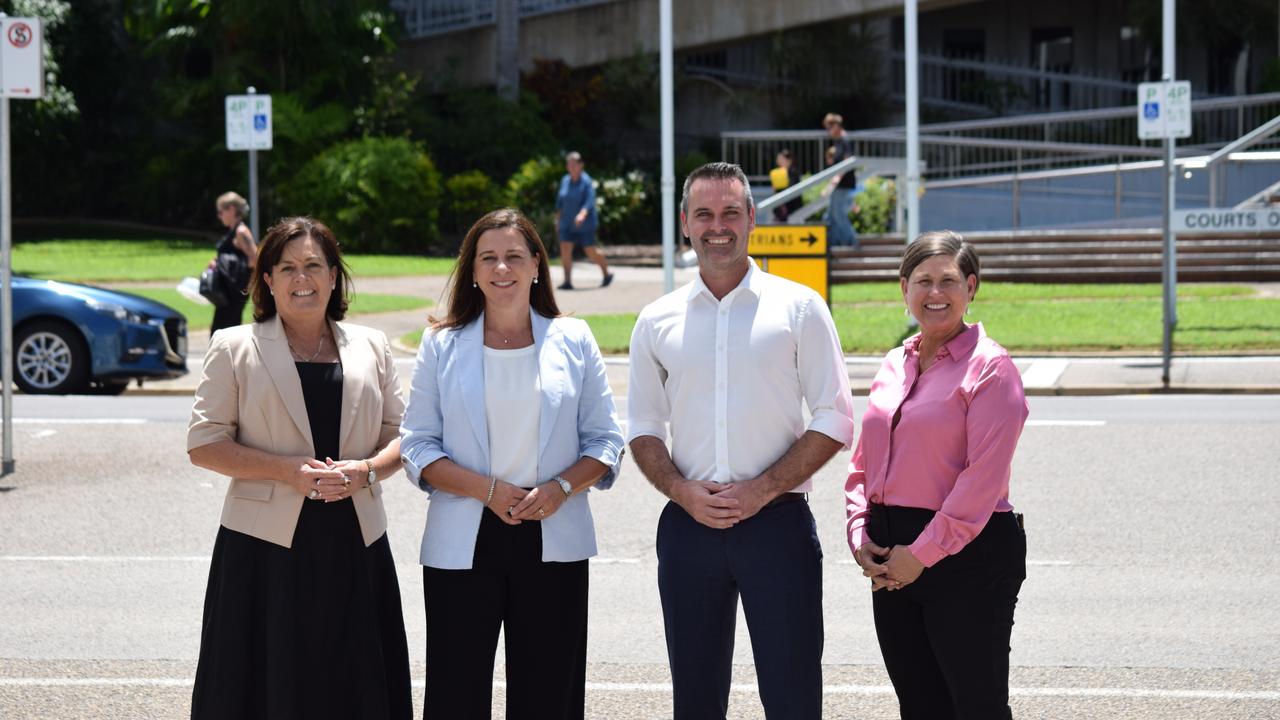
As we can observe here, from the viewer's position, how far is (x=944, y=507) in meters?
4.39

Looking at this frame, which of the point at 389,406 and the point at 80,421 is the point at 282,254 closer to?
the point at 389,406

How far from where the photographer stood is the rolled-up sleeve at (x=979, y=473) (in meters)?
4.38

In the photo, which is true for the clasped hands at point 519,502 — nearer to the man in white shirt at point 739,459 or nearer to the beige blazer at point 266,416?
the man in white shirt at point 739,459

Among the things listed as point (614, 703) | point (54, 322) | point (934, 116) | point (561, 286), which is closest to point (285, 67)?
point (561, 286)

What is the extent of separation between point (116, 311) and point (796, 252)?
22.2ft

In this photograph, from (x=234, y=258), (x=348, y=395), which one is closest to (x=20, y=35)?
(x=234, y=258)

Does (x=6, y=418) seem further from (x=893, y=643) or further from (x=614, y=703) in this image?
(x=893, y=643)

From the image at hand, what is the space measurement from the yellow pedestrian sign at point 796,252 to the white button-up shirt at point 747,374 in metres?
12.2

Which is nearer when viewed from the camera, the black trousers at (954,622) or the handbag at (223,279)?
the black trousers at (954,622)

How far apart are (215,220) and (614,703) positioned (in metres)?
28.8

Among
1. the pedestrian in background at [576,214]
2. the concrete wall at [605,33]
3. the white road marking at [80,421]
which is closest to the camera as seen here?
the white road marking at [80,421]

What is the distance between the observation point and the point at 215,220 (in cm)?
3319

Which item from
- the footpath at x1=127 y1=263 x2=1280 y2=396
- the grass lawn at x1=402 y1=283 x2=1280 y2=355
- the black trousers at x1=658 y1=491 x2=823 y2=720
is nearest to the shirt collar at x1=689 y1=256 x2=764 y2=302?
the black trousers at x1=658 y1=491 x2=823 y2=720

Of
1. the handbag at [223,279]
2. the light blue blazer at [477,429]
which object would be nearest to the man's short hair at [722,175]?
the light blue blazer at [477,429]
